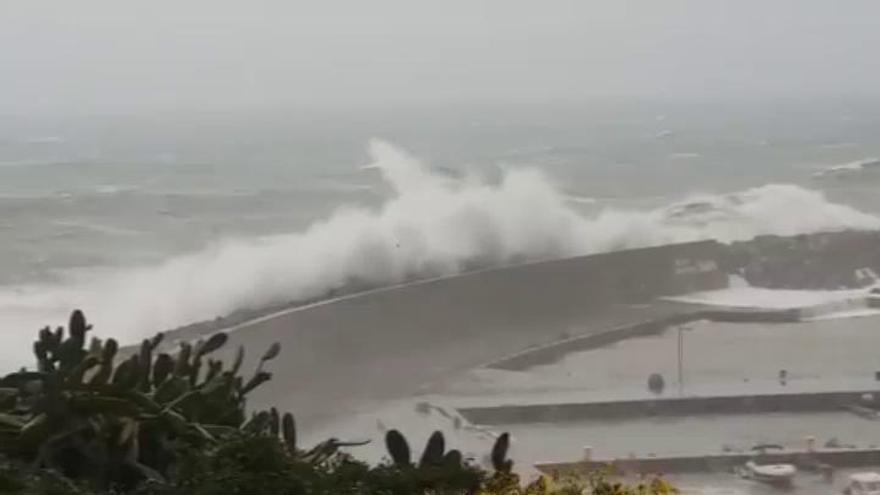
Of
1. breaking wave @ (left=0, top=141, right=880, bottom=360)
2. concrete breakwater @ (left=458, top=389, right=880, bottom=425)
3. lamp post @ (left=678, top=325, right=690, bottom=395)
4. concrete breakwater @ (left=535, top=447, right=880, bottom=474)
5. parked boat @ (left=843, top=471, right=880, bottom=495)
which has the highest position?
breaking wave @ (left=0, top=141, right=880, bottom=360)

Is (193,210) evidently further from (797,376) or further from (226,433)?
Result: (226,433)

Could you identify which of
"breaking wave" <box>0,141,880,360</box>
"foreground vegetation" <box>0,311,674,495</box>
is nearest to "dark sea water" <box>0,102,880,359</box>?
"breaking wave" <box>0,141,880,360</box>

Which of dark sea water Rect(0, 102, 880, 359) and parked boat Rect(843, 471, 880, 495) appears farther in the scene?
dark sea water Rect(0, 102, 880, 359)

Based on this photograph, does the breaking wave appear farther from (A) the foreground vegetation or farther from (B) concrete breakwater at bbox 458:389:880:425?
(A) the foreground vegetation

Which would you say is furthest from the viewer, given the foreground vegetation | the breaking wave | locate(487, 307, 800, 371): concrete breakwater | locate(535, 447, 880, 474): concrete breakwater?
locate(487, 307, 800, 371): concrete breakwater

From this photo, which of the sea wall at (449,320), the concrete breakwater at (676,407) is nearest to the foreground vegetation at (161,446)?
the sea wall at (449,320)

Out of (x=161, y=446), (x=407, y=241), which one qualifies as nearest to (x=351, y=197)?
(x=407, y=241)

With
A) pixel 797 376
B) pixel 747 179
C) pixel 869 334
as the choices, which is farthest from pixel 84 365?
pixel 747 179

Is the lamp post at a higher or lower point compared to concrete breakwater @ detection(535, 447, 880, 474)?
higher
